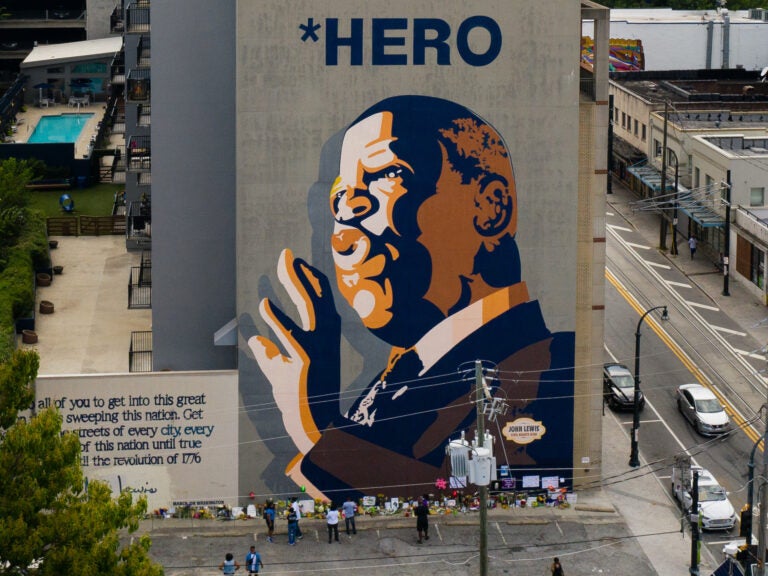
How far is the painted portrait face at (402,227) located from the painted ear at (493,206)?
0.04 meters

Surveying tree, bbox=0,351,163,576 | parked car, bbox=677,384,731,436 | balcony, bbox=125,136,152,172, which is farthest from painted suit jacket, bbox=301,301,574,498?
tree, bbox=0,351,163,576

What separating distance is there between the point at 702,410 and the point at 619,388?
3951 millimetres

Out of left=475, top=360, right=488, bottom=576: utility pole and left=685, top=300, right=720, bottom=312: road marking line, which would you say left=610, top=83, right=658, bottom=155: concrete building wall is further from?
left=475, top=360, right=488, bottom=576: utility pole

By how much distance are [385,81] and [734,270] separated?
33.8 meters

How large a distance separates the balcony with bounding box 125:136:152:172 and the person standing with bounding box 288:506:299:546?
18301 mm

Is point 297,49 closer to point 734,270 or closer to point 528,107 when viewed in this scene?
point 528,107

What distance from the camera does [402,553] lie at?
5900 cm

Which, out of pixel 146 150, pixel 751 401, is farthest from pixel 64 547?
pixel 751 401

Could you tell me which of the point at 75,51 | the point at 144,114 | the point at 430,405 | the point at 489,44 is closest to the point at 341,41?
the point at 489,44

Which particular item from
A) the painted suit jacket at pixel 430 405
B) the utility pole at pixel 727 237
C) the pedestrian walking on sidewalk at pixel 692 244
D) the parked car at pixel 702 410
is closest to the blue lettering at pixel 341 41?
the painted suit jacket at pixel 430 405

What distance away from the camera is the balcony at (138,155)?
71.4 m

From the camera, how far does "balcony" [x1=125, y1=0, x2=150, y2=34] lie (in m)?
72.9

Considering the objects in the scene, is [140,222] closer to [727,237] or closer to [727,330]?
[727,330]

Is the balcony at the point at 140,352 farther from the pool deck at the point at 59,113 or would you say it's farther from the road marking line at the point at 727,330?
the pool deck at the point at 59,113
